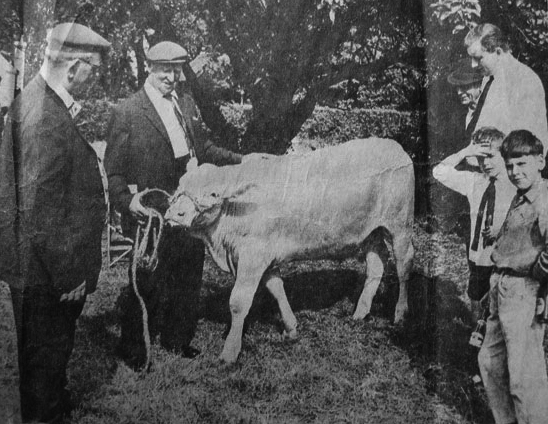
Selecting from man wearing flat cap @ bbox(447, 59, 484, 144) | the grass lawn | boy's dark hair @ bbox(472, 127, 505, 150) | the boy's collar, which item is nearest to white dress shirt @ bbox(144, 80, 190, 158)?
the grass lawn

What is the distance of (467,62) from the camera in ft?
14.2

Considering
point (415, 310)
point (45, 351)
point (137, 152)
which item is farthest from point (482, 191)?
point (45, 351)

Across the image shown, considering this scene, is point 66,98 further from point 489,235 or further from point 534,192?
point 534,192

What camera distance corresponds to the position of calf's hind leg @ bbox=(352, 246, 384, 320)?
170 inches

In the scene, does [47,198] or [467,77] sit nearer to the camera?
[47,198]

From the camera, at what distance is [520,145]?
164 inches

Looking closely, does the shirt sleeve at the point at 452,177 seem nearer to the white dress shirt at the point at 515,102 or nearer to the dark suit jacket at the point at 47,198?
the white dress shirt at the point at 515,102

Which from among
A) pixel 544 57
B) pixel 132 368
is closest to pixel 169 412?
pixel 132 368

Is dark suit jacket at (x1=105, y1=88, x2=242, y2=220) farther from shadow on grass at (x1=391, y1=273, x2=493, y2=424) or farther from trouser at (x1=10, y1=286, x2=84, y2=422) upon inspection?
shadow on grass at (x1=391, y1=273, x2=493, y2=424)

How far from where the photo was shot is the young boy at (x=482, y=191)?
13.9 feet

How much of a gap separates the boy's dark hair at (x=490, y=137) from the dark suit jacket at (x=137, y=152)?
79.5 inches

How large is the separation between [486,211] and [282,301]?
148 cm

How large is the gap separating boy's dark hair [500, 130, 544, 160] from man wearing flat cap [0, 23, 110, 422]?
105 inches

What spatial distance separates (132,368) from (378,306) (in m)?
1.69
